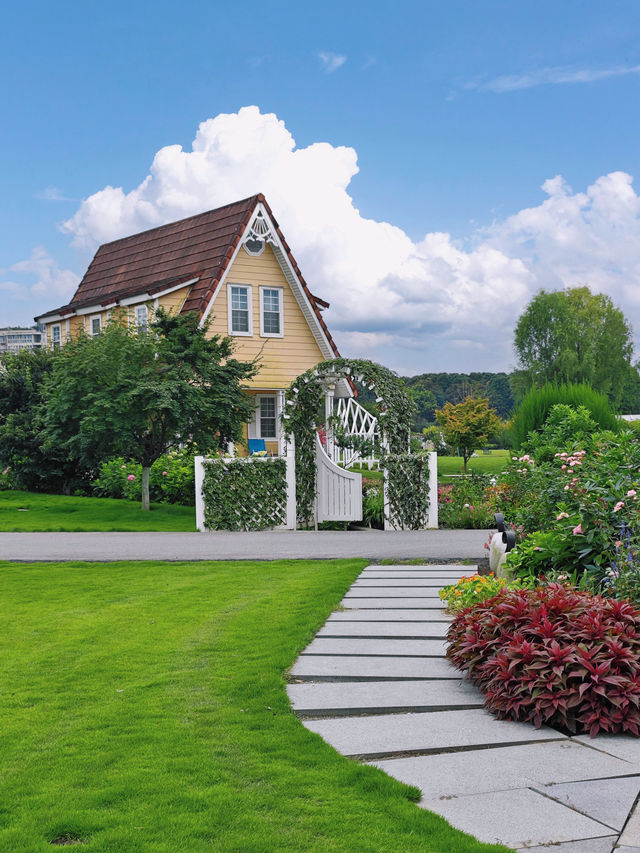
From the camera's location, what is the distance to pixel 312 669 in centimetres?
553

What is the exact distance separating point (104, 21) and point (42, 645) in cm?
1614

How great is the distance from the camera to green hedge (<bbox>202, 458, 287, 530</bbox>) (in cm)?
1534

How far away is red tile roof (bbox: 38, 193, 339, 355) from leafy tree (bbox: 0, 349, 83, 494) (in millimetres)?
3763

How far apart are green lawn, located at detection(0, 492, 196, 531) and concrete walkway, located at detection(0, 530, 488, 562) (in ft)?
3.48

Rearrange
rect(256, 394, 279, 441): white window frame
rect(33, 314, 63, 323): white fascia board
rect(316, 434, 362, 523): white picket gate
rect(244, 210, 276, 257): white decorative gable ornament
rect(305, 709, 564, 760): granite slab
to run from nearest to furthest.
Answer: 1. rect(305, 709, 564, 760): granite slab
2. rect(316, 434, 362, 523): white picket gate
3. rect(244, 210, 276, 257): white decorative gable ornament
4. rect(256, 394, 279, 441): white window frame
5. rect(33, 314, 63, 323): white fascia board

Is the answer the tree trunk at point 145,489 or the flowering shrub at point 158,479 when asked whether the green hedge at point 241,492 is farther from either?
the flowering shrub at point 158,479

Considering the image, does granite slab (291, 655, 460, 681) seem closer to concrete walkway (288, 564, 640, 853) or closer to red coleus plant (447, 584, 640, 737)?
concrete walkway (288, 564, 640, 853)

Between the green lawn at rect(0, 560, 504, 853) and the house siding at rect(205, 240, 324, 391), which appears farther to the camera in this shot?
the house siding at rect(205, 240, 324, 391)

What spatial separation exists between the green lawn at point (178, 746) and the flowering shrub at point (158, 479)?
39.8 feet

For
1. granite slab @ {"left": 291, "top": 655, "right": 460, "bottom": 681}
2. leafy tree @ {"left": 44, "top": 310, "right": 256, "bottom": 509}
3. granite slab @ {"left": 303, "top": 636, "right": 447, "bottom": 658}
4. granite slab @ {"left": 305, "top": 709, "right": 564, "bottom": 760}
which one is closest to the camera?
granite slab @ {"left": 305, "top": 709, "right": 564, "bottom": 760}

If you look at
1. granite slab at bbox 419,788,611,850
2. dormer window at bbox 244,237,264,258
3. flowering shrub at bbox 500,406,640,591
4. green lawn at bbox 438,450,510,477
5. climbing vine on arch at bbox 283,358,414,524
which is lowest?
green lawn at bbox 438,450,510,477

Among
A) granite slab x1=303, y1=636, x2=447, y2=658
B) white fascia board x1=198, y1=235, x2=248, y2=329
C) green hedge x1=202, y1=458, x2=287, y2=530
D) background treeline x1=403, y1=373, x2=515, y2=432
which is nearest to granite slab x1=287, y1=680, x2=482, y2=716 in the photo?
granite slab x1=303, y1=636, x2=447, y2=658

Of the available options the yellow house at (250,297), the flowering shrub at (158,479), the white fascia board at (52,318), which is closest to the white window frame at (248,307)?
the yellow house at (250,297)

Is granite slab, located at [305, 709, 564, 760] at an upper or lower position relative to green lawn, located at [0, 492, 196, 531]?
upper
